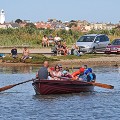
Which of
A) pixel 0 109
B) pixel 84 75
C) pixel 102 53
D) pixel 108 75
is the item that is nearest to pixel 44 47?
pixel 102 53

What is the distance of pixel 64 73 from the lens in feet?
98.3

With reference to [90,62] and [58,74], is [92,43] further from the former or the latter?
[58,74]

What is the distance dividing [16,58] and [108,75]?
36.3 feet

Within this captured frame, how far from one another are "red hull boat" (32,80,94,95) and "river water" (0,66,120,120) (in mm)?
235

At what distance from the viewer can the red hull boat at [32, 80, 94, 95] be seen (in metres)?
27.9

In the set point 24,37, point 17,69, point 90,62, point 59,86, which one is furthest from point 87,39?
point 59,86

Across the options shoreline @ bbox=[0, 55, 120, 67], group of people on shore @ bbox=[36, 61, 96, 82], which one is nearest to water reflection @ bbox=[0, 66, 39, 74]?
shoreline @ bbox=[0, 55, 120, 67]

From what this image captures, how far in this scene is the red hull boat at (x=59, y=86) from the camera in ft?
91.7

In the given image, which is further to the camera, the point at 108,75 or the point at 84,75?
the point at 108,75

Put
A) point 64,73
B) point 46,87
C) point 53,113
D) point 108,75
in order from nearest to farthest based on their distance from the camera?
point 53,113
point 46,87
point 64,73
point 108,75

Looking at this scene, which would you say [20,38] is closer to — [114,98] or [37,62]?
[37,62]

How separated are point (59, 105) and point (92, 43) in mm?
29028

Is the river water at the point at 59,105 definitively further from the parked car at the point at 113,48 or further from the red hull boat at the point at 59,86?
the parked car at the point at 113,48

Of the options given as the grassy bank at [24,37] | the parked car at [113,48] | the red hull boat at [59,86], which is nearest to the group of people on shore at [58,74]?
the red hull boat at [59,86]
